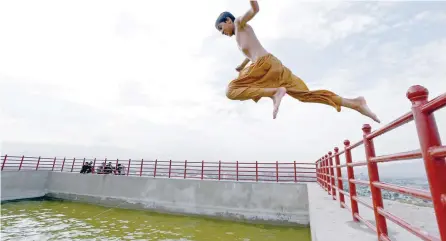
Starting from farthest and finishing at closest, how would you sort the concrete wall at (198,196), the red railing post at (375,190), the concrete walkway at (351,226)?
the concrete wall at (198,196) < the concrete walkway at (351,226) < the red railing post at (375,190)

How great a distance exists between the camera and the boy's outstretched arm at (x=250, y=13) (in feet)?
6.99

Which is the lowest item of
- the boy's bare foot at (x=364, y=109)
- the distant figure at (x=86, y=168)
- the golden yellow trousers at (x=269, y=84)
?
the distant figure at (x=86, y=168)

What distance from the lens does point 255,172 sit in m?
10.2

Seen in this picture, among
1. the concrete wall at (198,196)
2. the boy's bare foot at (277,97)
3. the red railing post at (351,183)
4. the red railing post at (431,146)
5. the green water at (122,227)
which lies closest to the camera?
the red railing post at (431,146)

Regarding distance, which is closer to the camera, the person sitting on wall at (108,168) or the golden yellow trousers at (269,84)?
the golden yellow trousers at (269,84)

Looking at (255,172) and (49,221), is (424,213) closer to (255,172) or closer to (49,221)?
(255,172)

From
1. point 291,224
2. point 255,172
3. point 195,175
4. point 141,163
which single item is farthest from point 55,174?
point 291,224

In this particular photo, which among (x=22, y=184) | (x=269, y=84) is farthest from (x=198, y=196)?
(x=22, y=184)

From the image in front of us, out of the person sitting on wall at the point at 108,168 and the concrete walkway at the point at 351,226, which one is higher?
the person sitting on wall at the point at 108,168

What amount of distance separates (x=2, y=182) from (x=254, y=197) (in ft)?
40.0

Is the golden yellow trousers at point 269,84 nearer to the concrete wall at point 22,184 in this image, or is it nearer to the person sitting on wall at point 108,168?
the person sitting on wall at point 108,168

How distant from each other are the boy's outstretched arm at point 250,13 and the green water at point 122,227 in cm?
550

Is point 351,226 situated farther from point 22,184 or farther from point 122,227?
point 22,184

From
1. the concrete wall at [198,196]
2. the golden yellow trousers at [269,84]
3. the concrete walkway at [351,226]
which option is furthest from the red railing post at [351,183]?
the concrete wall at [198,196]
